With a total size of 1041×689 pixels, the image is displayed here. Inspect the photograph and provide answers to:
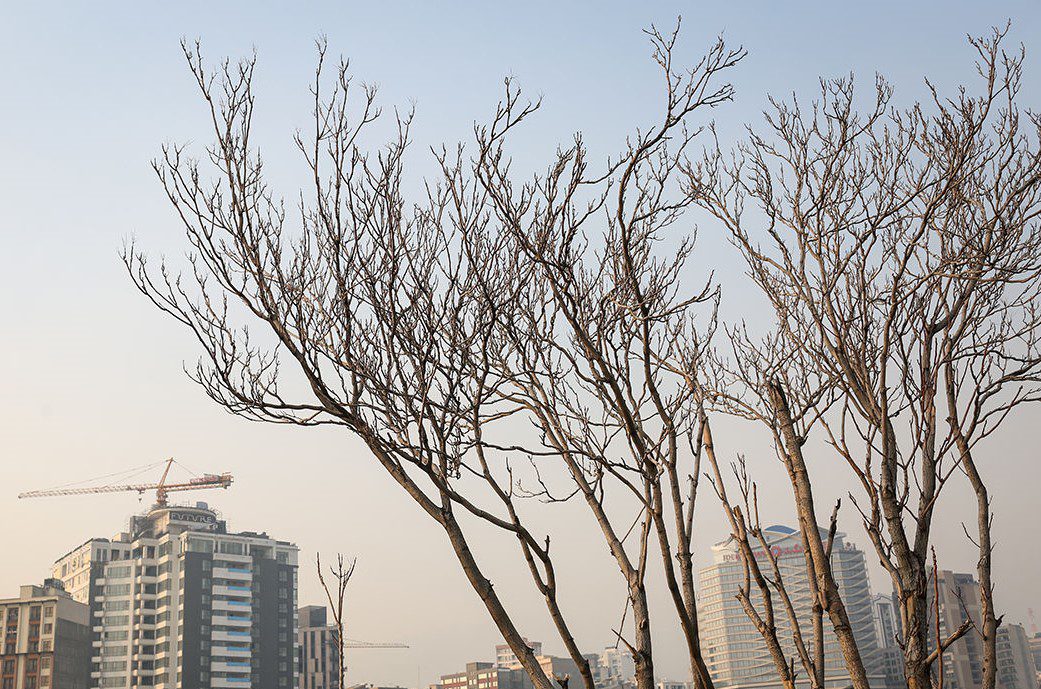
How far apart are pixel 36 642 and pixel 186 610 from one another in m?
8.62

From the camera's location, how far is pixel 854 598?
95312mm

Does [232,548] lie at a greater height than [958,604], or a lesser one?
greater

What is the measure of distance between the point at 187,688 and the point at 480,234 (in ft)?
200

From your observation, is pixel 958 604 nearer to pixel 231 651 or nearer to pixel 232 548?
pixel 231 651

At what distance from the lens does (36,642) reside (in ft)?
170

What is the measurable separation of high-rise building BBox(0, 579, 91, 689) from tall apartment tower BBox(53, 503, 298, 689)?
4428mm

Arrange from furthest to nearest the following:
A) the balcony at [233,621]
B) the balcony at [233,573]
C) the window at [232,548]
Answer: the window at [232,548] → the balcony at [233,573] → the balcony at [233,621]

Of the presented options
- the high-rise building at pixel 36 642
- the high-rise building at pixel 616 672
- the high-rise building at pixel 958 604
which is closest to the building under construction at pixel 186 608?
the high-rise building at pixel 36 642

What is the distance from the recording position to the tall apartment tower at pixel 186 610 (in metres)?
57.5

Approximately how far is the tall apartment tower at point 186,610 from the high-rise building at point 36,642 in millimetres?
4428

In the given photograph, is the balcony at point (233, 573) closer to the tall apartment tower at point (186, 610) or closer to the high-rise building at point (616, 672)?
the tall apartment tower at point (186, 610)

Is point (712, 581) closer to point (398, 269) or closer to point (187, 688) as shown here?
point (187, 688)

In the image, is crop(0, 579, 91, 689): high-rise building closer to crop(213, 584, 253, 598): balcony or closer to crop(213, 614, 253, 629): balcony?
crop(213, 614, 253, 629): balcony

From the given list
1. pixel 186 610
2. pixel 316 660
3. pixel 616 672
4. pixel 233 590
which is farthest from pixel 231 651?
pixel 616 672
